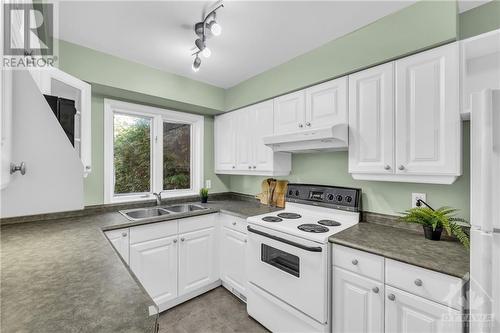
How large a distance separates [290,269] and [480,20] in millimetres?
2152

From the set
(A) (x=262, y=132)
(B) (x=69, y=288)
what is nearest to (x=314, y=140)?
(A) (x=262, y=132)

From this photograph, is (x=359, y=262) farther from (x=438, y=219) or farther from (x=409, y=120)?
(x=409, y=120)

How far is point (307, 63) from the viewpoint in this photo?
207 cm

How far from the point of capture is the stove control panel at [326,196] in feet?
6.34

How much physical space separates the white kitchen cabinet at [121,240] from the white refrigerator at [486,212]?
2.18 metres

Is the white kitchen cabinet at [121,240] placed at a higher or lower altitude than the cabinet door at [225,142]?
lower

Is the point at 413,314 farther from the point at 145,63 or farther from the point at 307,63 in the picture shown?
the point at 145,63

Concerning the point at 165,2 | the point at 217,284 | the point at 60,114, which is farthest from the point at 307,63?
the point at 217,284

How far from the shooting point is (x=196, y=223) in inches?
91.7

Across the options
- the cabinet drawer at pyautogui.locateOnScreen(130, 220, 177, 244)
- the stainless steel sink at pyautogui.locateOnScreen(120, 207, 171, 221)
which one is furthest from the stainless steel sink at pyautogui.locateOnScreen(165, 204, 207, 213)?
the cabinet drawer at pyautogui.locateOnScreen(130, 220, 177, 244)

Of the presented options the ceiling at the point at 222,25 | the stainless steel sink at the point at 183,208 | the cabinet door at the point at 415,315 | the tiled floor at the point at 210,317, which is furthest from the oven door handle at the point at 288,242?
the ceiling at the point at 222,25

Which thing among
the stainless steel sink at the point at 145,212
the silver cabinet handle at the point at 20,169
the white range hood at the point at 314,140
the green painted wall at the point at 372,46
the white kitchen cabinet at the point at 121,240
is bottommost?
the white kitchen cabinet at the point at 121,240

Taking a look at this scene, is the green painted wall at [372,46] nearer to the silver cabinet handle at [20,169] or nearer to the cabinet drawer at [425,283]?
the cabinet drawer at [425,283]

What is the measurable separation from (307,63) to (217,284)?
2.51m
